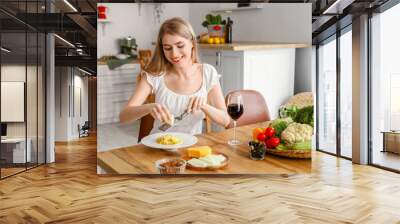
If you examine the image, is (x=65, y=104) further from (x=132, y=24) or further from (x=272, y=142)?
(x=272, y=142)

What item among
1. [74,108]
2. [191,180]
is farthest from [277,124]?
[74,108]

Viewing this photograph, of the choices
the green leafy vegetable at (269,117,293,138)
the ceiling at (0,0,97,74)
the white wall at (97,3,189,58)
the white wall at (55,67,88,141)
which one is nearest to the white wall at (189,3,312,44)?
the white wall at (97,3,189,58)

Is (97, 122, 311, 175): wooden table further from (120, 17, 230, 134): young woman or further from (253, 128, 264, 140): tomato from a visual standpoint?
(120, 17, 230, 134): young woman

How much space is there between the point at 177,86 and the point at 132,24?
0.79 m

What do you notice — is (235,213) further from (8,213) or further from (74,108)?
(74,108)

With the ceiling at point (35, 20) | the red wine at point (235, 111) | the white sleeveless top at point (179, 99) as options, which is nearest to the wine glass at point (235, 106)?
the red wine at point (235, 111)

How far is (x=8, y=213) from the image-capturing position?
276 centimetres

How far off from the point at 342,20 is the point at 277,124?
2.24 meters

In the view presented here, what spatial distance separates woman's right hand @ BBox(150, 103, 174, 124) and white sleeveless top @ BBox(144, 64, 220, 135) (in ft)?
0.13

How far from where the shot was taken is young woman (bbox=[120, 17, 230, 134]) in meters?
3.83

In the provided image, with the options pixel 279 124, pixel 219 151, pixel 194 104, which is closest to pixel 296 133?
pixel 279 124

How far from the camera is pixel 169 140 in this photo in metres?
3.85

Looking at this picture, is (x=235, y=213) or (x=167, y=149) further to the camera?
(x=167, y=149)

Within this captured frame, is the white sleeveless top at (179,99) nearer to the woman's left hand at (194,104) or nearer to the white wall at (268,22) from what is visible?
the woman's left hand at (194,104)
